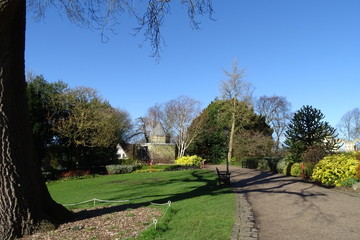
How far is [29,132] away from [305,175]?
15.7 meters

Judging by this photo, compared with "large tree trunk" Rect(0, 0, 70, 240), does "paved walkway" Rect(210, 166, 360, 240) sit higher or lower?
lower

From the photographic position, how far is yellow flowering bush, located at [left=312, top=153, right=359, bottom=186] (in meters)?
12.7

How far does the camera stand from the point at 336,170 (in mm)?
13117

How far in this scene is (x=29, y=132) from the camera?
18.3ft

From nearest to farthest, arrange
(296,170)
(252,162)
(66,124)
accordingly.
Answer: (296,170) < (66,124) < (252,162)

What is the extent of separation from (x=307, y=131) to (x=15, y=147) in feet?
→ 63.9

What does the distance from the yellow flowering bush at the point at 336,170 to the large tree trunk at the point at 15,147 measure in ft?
40.2

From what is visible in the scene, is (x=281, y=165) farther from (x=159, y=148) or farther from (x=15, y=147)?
(x=159, y=148)

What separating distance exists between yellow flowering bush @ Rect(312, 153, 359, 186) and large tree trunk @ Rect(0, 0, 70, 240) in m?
12.2

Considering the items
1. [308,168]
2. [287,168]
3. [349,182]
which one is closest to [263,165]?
[287,168]

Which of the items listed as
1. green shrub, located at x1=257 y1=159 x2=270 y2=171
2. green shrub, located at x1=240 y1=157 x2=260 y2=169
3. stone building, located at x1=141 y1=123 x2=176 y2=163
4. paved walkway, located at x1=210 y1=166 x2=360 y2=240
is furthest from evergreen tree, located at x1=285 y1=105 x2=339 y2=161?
stone building, located at x1=141 y1=123 x2=176 y2=163

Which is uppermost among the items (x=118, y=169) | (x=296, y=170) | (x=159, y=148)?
(x=159, y=148)

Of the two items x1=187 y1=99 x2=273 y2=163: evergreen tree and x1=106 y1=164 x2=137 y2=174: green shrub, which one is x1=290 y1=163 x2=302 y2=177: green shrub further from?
x1=187 y1=99 x2=273 y2=163: evergreen tree

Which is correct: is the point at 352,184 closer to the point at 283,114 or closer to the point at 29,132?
the point at 29,132
